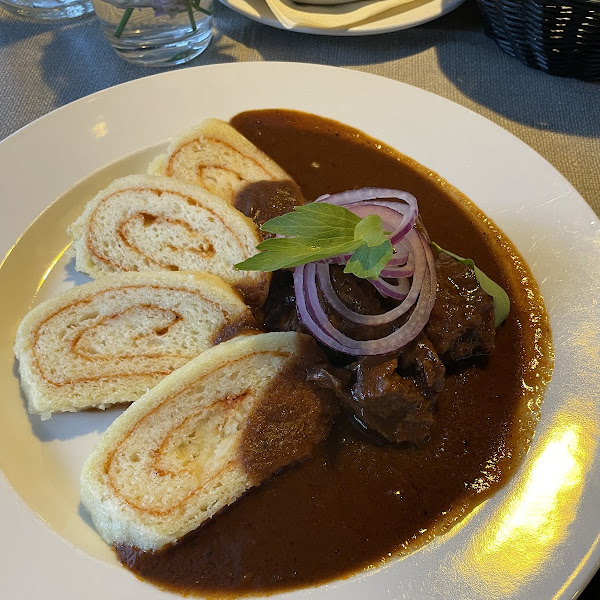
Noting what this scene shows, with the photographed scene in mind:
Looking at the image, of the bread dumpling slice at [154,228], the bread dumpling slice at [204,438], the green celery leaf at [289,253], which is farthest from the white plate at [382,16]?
the bread dumpling slice at [204,438]

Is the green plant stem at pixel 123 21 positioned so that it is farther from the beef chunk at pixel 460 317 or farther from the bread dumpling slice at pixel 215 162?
the beef chunk at pixel 460 317

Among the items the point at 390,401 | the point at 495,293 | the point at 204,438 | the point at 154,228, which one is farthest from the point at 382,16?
the point at 204,438

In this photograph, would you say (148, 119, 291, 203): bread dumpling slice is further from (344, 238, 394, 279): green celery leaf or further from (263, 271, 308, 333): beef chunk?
(344, 238, 394, 279): green celery leaf

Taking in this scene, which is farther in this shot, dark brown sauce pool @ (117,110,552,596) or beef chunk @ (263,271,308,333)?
beef chunk @ (263,271,308,333)

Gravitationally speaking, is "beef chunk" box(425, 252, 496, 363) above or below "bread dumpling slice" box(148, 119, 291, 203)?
below

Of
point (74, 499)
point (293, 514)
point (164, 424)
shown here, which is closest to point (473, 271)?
point (293, 514)

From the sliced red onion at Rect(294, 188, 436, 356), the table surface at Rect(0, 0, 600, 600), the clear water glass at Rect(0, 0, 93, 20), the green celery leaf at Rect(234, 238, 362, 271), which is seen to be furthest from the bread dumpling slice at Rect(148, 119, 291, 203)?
the clear water glass at Rect(0, 0, 93, 20)

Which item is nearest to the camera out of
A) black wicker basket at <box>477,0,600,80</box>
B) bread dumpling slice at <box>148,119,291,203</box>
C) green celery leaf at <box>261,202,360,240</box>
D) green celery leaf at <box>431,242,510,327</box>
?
green celery leaf at <box>261,202,360,240</box>
